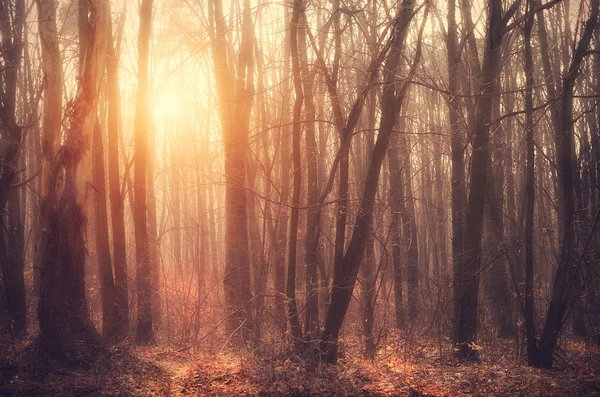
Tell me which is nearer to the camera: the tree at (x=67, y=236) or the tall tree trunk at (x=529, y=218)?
the tree at (x=67, y=236)

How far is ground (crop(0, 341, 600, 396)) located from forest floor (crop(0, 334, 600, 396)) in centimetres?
1

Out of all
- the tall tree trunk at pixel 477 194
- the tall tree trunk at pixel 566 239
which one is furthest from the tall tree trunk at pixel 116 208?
the tall tree trunk at pixel 566 239

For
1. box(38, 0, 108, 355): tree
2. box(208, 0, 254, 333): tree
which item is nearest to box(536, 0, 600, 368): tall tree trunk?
box(208, 0, 254, 333): tree

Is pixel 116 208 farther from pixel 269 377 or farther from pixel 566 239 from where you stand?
pixel 566 239

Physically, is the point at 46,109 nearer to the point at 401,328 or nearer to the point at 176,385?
the point at 176,385

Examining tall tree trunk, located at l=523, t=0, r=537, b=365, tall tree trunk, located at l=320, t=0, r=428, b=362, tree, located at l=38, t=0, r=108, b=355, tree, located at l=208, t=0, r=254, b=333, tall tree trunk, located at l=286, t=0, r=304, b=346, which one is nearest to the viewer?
tree, located at l=38, t=0, r=108, b=355

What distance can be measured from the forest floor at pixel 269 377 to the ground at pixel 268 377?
13 mm

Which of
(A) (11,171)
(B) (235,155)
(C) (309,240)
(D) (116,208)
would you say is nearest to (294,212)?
(C) (309,240)

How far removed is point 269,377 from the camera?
279 inches

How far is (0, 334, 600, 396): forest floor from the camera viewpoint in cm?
683

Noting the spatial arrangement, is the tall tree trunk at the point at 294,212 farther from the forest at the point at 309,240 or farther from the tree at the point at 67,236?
the tree at the point at 67,236

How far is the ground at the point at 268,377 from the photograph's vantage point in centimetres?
684

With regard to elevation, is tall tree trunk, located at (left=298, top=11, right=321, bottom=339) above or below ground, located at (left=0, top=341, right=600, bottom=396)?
above

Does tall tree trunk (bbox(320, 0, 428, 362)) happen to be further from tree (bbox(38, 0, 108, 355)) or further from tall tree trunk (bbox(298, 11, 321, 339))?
tree (bbox(38, 0, 108, 355))
